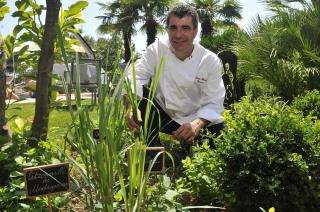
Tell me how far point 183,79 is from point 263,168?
3.26 ft

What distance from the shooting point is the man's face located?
7.75 feet

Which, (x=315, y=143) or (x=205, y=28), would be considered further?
(x=205, y=28)

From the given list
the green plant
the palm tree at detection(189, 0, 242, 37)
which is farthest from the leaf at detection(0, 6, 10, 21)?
the palm tree at detection(189, 0, 242, 37)

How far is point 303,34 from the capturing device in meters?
5.39

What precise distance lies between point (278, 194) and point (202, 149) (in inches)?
18.6

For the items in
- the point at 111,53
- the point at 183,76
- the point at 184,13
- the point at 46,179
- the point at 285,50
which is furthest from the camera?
the point at 285,50

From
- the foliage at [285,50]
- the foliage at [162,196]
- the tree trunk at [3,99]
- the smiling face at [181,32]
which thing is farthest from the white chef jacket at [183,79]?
the foliage at [285,50]

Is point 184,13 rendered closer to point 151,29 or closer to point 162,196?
point 162,196

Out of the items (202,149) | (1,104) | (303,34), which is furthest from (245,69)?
(1,104)

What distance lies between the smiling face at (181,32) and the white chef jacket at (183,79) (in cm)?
11

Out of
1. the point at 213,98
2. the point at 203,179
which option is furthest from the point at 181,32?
the point at 203,179

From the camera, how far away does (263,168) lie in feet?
5.72

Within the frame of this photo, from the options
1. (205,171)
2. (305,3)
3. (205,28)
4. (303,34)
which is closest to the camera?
(205,171)

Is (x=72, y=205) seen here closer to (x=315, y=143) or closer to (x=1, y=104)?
(x=1, y=104)
